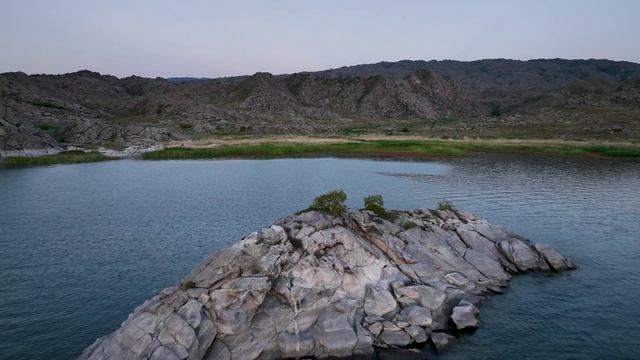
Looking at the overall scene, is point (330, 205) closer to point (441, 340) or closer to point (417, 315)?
point (417, 315)

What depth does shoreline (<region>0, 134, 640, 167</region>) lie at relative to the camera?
125 meters

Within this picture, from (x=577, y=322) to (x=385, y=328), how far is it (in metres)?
13.7

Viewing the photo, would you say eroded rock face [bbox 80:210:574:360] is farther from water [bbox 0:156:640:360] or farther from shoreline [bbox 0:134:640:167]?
shoreline [bbox 0:134:640:167]

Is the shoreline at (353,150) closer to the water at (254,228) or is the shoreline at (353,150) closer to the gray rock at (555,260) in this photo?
the water at (254,228)

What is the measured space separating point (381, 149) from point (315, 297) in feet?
372

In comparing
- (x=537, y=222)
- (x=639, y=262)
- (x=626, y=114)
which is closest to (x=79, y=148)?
(x=537, y=222)

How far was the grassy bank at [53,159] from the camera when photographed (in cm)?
12132

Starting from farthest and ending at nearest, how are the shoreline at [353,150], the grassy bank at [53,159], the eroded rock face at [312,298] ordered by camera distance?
the shoreline at [353,150] → the grassy bank at [53,159] → the eroded rock face at [312,298]

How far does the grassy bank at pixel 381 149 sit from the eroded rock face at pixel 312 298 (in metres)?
96.9

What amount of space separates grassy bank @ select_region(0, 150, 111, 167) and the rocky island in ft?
356

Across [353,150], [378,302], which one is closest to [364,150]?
[353,150]

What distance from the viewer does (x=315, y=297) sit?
30344 millimetres

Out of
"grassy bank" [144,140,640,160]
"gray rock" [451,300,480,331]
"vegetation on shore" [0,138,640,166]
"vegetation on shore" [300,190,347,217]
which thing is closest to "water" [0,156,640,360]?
"gray rock" [451,300,480,331]

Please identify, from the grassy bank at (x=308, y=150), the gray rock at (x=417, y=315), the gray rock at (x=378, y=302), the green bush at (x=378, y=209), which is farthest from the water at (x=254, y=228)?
the grassy bank at (x=308, y=150)
